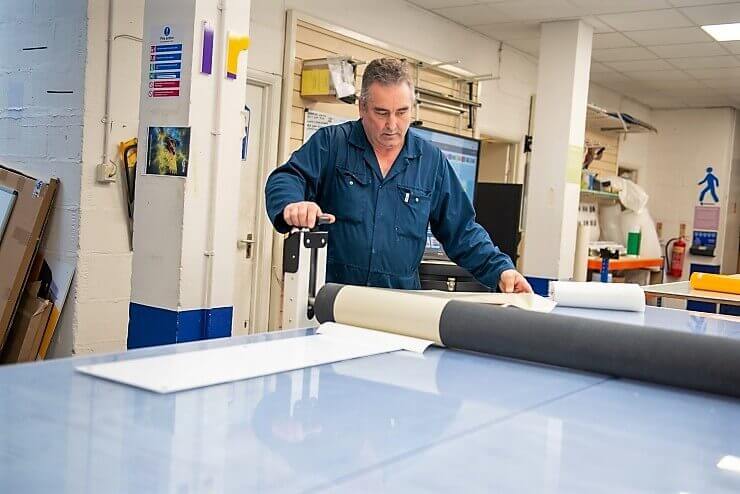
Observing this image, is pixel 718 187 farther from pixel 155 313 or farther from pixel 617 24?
pixel 155 313

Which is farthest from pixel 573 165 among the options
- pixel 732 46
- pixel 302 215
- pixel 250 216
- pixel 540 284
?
pixel 302 215

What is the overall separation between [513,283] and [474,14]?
14.8 ft

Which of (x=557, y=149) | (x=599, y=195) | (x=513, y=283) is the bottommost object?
(x=513, y=283)

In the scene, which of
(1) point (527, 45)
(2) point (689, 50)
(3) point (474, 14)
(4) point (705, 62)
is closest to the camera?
(3) point (474, 14)

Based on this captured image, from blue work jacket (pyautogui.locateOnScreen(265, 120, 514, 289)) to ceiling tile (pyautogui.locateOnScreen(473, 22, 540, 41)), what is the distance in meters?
4.40

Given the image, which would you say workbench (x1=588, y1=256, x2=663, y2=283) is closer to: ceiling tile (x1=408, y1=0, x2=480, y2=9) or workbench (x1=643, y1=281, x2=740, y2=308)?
workbench (x1=643, y1=281, x2=740, y2=308)

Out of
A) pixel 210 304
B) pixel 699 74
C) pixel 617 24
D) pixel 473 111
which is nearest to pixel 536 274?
pixel 473 111

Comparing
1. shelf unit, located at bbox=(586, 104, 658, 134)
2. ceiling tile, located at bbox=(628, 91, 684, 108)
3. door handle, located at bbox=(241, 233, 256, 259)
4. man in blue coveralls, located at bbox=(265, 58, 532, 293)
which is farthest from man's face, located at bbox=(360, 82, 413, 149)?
ceiling tile, located at bbox=(628, 91, 684, 108)

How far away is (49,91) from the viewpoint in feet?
13.6

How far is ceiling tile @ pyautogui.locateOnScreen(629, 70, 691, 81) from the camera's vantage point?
8281 millimetres

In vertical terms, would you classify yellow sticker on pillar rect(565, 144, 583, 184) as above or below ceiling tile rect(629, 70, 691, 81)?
below

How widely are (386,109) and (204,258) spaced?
4.44ft

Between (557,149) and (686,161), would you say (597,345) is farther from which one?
(686,161)

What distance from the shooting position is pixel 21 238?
418 cm
